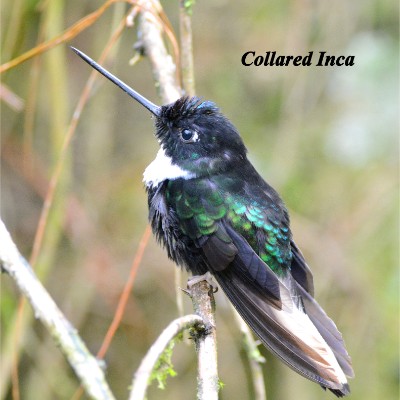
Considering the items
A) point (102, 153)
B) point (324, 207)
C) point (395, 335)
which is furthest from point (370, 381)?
point (102, 153)

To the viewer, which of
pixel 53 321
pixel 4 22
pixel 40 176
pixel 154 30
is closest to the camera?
pixel 53 321

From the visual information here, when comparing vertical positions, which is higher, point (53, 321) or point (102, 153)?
point (102, 153)

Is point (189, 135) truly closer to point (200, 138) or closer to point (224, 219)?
point (200, 138)

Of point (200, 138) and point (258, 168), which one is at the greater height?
point (258, 168)

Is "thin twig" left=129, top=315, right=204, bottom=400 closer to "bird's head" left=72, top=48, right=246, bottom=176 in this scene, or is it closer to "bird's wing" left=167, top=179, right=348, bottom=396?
"bird's wing" left=167, top=179, right=348, bottom=396

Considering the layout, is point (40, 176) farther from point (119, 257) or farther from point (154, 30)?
point (154, 30)

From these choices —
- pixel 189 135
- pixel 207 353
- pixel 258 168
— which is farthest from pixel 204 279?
pixel 258 168
